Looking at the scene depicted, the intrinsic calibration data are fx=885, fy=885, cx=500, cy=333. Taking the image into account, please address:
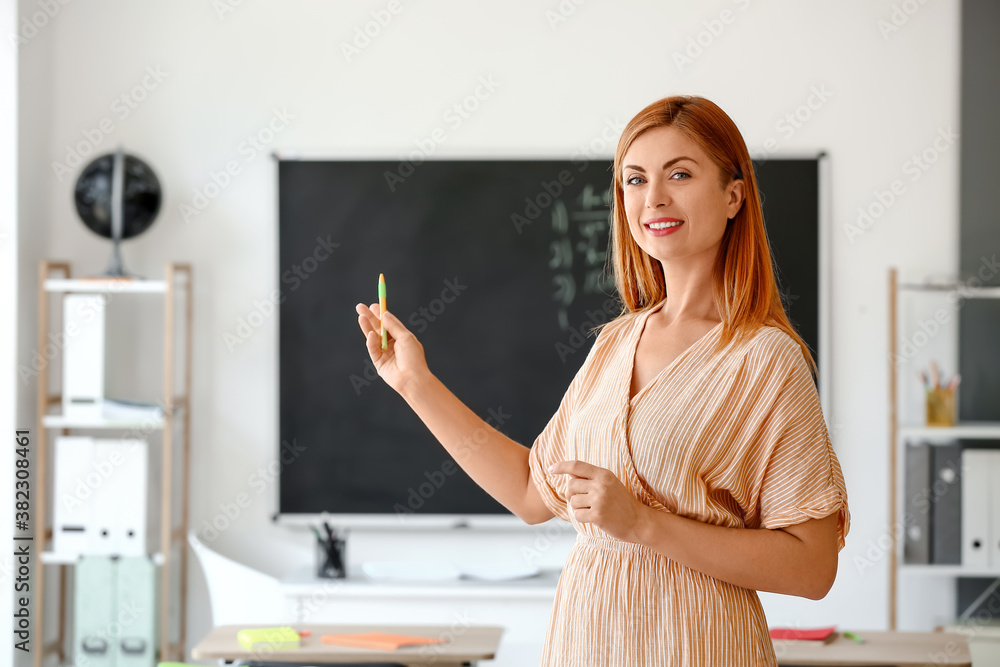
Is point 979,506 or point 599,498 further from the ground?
point 599,498

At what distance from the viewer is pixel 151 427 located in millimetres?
3158

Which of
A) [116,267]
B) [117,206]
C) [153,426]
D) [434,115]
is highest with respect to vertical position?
[434,115]

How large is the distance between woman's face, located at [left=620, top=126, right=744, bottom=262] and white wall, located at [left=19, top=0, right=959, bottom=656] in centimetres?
223

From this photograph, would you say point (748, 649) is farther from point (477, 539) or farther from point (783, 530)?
point (477, 539)

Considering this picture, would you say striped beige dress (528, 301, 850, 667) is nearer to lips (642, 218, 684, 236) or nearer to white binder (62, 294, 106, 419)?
lips (642, 218, 684, 236)

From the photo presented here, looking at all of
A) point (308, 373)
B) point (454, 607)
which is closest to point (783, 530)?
point (454, 607)

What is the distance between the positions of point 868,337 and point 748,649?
8.07 feet

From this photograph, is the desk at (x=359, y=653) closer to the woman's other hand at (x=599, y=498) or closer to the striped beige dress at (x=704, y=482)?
the striped beige dress at (x=704, y=482)

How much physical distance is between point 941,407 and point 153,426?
272cm

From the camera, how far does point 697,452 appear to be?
103cm

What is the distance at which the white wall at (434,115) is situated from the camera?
3.22 m

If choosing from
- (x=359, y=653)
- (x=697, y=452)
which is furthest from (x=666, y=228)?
(x=359, y=653)

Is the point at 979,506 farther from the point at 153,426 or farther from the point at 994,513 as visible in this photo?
the point at 153,426

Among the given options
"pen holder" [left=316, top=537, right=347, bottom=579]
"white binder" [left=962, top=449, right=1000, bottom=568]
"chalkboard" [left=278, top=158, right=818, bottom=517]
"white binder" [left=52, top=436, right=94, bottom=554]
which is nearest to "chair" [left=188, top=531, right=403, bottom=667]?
"pen holder" [left=316, top=537, right=347, bottom=579]
